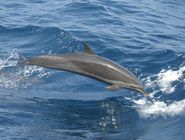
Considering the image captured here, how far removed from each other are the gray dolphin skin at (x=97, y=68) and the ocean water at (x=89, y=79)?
123cm

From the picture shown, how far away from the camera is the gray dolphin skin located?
26.2 ft

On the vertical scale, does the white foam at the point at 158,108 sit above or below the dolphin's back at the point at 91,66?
below

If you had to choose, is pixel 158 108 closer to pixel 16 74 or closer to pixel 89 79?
pixel 89 79

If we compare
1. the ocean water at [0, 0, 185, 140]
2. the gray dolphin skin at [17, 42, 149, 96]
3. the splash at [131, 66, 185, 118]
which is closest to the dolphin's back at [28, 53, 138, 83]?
the gray dolphin skin at [17, 42, 149, 96]

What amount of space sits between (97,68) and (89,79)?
3846 mm

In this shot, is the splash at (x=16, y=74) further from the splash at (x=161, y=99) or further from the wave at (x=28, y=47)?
the splash at (x=161, y=99)

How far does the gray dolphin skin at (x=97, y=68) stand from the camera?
8.00 m

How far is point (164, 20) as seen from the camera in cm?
1962

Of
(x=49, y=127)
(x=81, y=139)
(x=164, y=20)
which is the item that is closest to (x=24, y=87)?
(x=49, y=127)

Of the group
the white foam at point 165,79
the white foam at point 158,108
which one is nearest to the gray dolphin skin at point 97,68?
the white foam at point 158,108

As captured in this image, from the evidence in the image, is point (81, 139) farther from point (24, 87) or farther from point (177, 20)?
point (177, 20)

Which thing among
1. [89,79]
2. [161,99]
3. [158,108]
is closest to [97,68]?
[158,108]

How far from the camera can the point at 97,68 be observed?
809 centimetres

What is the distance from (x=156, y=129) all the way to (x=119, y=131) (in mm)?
1000
